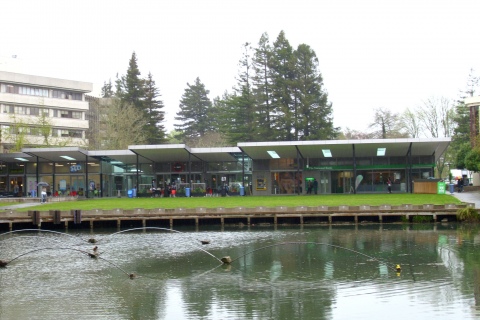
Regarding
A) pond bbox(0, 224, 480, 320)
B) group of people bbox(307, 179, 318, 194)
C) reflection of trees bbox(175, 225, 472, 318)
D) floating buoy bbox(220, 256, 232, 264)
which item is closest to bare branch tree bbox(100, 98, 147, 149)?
group of people bbox(307, 179, 318, 194)

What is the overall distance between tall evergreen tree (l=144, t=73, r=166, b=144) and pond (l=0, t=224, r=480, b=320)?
170 feet

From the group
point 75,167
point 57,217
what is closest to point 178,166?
point 75,167

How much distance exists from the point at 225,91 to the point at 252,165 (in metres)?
64.9

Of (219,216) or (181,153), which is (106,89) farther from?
(219,216)

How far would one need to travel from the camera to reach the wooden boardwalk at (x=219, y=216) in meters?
36.0

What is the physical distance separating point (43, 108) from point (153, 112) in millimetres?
14676

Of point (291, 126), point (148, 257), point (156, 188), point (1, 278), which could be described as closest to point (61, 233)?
point (148, 257)

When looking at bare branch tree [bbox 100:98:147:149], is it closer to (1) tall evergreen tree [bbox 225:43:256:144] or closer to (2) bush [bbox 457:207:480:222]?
(1) tall evergreen tree [bbox 225:43:256:144]

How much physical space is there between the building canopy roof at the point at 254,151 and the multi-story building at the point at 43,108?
14.2m

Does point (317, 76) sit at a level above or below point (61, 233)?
above

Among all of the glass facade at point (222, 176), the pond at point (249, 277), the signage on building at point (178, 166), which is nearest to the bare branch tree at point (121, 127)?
the glass facade at point (222, 176)

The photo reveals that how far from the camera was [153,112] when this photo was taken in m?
84.5

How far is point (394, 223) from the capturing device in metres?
36.0

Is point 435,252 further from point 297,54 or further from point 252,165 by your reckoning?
point 297,54
